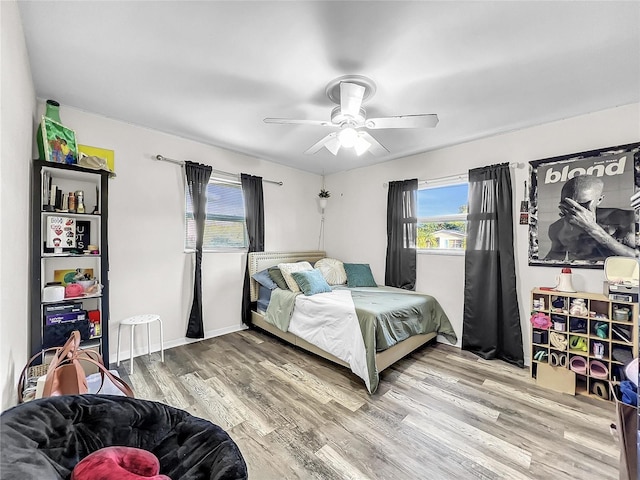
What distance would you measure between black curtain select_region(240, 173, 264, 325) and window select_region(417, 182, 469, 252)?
7.24 ft

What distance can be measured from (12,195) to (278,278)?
248cm

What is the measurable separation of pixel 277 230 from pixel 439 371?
9.18 ft

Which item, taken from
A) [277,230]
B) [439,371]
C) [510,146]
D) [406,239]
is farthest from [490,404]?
[277,230]

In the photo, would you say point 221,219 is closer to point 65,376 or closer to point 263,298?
point 263,298

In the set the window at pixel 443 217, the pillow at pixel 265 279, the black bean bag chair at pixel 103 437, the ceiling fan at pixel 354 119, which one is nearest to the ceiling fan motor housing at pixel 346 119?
the ceiling fan at pixel 354 119

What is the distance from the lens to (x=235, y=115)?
256 centimetres

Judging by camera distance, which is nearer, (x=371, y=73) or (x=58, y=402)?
(x=58, y=402)

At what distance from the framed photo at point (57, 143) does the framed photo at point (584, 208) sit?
166 inches

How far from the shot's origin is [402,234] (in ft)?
12.0

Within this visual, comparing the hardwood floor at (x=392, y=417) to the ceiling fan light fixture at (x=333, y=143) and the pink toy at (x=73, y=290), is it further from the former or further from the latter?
the ceiling fan light fixture at (x=333, y=143)

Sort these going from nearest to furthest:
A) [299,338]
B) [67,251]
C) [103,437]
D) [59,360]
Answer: [103,437] → [59,360] → [67,251] → [299,338]

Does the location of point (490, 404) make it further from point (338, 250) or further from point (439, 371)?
point (338, 250)

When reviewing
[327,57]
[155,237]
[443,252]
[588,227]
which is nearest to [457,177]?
[443,252]

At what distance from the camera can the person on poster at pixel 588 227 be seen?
89.5 inches
